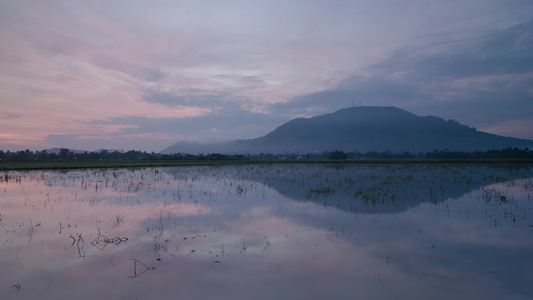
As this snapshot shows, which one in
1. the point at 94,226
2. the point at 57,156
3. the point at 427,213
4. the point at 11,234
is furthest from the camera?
the point at 57,156

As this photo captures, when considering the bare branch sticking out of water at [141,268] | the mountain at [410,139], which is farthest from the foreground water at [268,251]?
the mountain at [410,139]

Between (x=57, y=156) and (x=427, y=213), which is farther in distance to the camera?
(x=57, y=156)

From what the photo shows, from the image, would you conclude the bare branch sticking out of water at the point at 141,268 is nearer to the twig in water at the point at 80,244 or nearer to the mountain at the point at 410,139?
the twig in water at the point at 80,244

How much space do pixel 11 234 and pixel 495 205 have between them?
13.8 metres

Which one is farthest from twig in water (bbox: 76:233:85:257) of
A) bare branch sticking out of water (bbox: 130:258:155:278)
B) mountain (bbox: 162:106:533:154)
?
mountain (bbox: 162:106:533:154)

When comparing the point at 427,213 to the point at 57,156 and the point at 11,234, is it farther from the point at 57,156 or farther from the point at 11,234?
the point at 57,156

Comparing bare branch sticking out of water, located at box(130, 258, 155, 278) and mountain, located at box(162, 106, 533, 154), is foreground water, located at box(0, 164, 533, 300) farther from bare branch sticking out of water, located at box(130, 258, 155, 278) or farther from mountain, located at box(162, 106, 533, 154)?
mountain, located at box(162, 106, 533, 154)

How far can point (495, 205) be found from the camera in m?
9.53

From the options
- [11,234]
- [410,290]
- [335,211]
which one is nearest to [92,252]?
[11,234]

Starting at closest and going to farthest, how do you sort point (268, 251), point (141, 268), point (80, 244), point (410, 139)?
point (141, 268), point (268, 251), point (80, 244), point (410, 139)

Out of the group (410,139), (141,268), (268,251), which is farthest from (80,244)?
(410,139)

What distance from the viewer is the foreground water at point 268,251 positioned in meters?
3.88

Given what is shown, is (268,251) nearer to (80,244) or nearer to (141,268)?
(141,268)

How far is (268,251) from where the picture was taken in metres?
5.32
